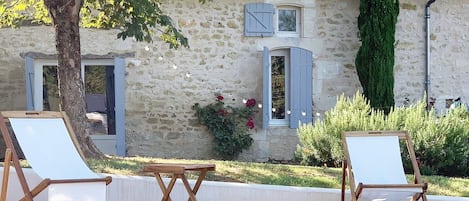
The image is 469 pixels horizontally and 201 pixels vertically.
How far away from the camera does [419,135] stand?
8.50 meters

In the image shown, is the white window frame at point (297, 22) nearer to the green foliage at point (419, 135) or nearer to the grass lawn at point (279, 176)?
the green foliage at point (419, 135)

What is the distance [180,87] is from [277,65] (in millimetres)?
1810

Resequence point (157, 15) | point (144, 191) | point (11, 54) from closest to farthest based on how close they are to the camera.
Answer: point (144, 191) < point (157, 15) < point (11, 54)

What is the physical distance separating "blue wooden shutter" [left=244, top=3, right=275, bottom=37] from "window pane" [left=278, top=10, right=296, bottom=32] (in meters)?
0.36

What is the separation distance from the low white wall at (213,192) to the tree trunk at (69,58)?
2151 mm

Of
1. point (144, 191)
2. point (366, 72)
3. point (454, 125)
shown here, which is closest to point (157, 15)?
point (144, 191)

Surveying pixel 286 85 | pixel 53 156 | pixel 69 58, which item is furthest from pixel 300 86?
pixel 53 156

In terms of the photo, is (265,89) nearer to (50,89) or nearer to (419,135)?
(419,135)

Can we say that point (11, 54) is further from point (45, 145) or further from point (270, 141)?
point (45, 145)

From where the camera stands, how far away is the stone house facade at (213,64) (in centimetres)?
1128

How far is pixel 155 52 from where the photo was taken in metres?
11.5

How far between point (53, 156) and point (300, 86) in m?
7.45

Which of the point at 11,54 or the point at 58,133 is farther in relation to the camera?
the point at 11,54

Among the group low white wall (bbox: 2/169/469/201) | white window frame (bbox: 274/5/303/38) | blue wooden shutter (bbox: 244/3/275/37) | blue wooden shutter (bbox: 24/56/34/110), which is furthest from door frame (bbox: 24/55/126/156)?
low white wall (bbox: 2/169/469/201)
